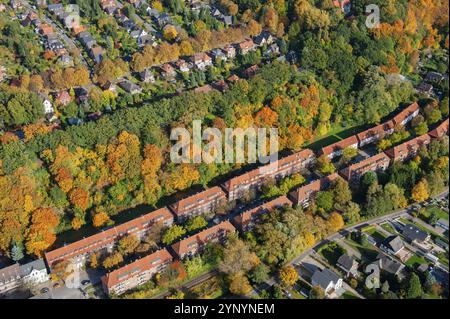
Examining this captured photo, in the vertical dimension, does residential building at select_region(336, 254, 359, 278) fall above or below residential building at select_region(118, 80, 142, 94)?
below

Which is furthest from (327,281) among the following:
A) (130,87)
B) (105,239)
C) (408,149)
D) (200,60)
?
(200,60)

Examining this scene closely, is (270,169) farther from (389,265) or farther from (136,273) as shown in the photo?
(136,273)

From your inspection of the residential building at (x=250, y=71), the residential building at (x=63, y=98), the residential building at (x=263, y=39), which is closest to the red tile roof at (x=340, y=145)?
the residential building at (x=250, y=71)

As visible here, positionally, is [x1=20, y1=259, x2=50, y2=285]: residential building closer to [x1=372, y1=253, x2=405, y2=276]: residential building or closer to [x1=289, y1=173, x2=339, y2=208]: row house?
[x1=289, y1=173, x2=339, y2=208]: row house

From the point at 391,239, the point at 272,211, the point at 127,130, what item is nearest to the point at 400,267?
the point at 391,239

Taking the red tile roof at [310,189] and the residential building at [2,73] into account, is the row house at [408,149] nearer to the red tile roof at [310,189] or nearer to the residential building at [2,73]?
the red tile roof at [310,189]

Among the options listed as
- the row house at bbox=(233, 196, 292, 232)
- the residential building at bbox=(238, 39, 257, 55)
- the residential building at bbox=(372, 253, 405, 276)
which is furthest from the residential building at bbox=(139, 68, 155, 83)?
the residential building at bbox=(372, 253, 405, 276)
